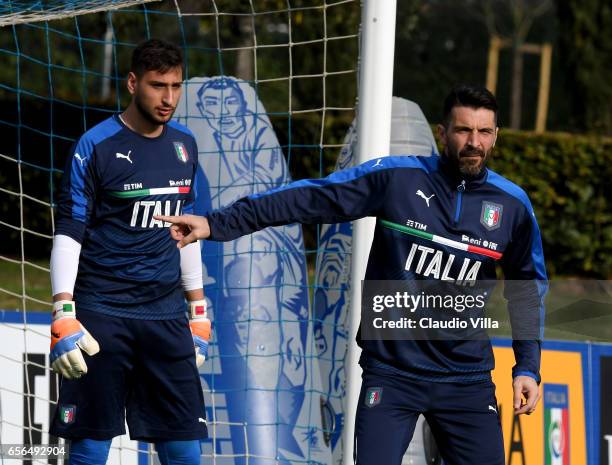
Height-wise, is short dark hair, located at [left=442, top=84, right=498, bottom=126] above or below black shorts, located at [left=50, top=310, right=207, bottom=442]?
above

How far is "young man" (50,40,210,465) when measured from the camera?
14.4 feet

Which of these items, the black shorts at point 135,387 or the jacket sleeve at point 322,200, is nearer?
the jacket sleeve at point 322,200

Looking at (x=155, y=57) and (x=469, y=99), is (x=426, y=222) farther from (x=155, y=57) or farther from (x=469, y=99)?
(x=155, y=57)

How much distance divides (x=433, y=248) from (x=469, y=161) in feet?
1.11

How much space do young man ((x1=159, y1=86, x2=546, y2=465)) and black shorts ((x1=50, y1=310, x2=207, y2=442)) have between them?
0.83 metres

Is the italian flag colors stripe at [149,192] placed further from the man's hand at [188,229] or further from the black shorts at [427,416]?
the black shorts at [427,416]

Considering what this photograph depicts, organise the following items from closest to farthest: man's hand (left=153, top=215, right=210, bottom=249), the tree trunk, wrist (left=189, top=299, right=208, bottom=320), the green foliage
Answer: man's hand (left=153, top=215, right=210, bottom=249), wrist (left=189, top=299, right=208, bottom=320), the green foliage, the tree trunk

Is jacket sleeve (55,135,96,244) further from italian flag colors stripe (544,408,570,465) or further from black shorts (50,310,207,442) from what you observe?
italian flag colors stripe (544,408,570,465)

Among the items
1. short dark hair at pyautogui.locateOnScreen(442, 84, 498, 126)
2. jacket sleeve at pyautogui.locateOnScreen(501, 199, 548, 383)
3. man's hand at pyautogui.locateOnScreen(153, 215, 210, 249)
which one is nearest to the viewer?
man's hand at pyautogui.locateOnScreen(153, 215, 210, 249)

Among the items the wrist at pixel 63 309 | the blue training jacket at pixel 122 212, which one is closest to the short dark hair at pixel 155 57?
the blue training jacket at pixel 122 212

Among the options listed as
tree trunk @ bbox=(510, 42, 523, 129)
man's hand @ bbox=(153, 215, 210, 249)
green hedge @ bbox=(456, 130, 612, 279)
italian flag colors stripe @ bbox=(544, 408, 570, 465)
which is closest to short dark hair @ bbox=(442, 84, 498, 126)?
man's hand @ bbox=(153, 215, 210, 249)

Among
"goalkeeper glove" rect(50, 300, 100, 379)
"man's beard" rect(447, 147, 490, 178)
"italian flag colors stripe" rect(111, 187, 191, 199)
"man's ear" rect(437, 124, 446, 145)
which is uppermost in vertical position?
"man's ear" rect(437, 124, 446, 145)

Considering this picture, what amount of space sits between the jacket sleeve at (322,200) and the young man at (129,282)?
0.63 meters

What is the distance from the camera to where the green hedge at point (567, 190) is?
1339 cm
